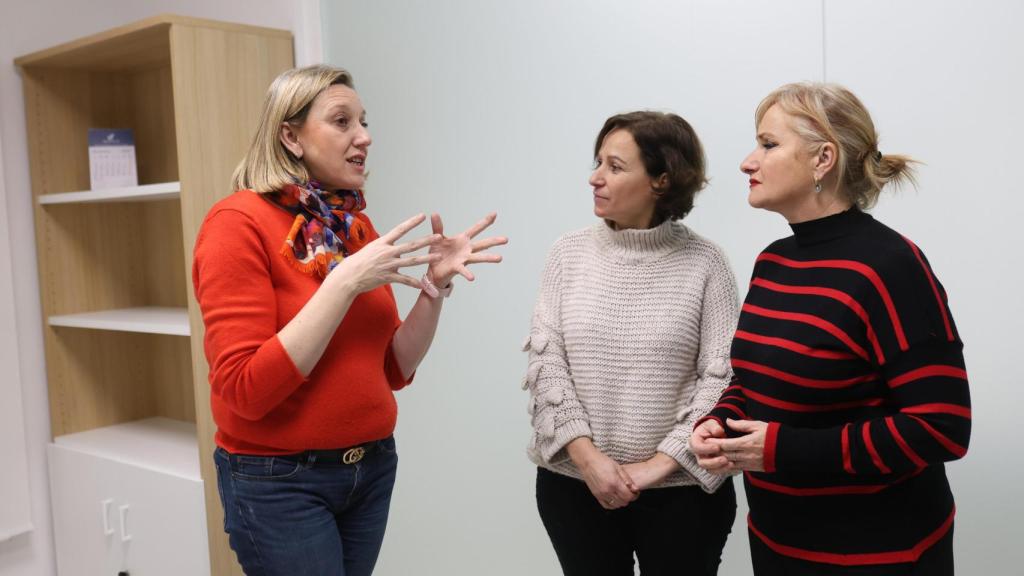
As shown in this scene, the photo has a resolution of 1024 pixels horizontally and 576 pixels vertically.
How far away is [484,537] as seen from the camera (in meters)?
2.68

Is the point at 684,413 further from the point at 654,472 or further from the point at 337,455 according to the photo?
the point at 337,455

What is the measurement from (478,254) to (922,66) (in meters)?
1.02

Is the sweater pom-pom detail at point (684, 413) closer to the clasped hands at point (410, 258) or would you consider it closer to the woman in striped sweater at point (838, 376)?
the woman in striped sweater at point (838, 376)

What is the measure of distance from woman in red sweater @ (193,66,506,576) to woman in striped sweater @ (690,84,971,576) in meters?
0.53

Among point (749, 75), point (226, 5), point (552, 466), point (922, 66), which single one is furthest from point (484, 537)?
point (226, 5)

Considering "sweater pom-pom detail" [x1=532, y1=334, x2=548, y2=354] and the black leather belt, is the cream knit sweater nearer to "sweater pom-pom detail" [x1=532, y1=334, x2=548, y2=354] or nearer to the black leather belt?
"sweater pom-pom detail" [x1=532, y1=334, x2=548, y2=354]

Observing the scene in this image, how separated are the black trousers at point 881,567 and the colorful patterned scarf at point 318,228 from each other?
0.92 meters

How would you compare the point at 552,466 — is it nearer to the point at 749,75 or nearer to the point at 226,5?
the point at 749,75

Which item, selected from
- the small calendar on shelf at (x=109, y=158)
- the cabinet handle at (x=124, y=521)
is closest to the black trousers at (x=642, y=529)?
the cabinet handle at (x=124, y=521)

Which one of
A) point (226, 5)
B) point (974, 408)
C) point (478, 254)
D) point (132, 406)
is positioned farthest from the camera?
point (132, 406)

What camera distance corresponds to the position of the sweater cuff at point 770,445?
1.36 metres

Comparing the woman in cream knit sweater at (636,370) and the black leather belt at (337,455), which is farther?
the woman in cream knit sweater at (636,370)

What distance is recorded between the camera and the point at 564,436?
178 centimetres

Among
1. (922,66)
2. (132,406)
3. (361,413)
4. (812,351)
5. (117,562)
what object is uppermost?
(922,66)
